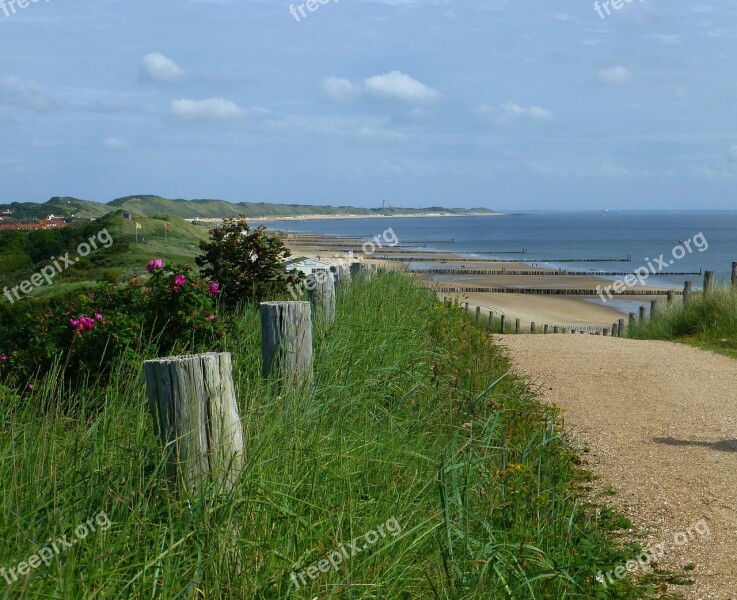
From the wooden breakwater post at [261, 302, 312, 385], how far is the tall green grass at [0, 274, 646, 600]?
0.66 feet

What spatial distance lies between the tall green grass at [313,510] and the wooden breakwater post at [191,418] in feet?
0.38

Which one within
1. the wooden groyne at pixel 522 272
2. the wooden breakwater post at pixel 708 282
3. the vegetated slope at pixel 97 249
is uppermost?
the vegetated slope at pixel 97 249

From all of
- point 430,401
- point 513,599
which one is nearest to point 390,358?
point 430,401

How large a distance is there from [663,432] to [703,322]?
26.7 feet

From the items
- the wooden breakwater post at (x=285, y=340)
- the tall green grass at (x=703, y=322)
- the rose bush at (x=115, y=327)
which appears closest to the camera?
the wooden breakwater post at (x=285, y=340)

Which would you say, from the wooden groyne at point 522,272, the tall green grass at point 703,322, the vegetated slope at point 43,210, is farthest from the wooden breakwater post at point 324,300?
the wooden groyne at point 522,272

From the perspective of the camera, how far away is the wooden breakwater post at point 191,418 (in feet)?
12.3

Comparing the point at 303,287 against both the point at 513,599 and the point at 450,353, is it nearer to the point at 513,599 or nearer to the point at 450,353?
the point at 450,353

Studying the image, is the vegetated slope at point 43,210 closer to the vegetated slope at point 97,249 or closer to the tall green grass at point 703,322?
the vegetated slope at point 97,249

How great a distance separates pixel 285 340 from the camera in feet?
19.4

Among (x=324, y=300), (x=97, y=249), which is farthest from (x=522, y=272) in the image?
(x=324, y=300)

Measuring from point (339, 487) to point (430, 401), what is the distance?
8.38 ft

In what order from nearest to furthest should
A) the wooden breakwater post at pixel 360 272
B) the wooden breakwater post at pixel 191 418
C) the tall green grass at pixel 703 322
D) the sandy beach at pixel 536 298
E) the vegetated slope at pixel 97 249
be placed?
the wooden breakwater post at pixel 191 418, the wooden breakwater post at pixel 360 272, the tall green grass at pixel 703 322, the vegetated slope at pixel 97 249, the sandy beach at pixel 536 298

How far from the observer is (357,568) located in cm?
368
